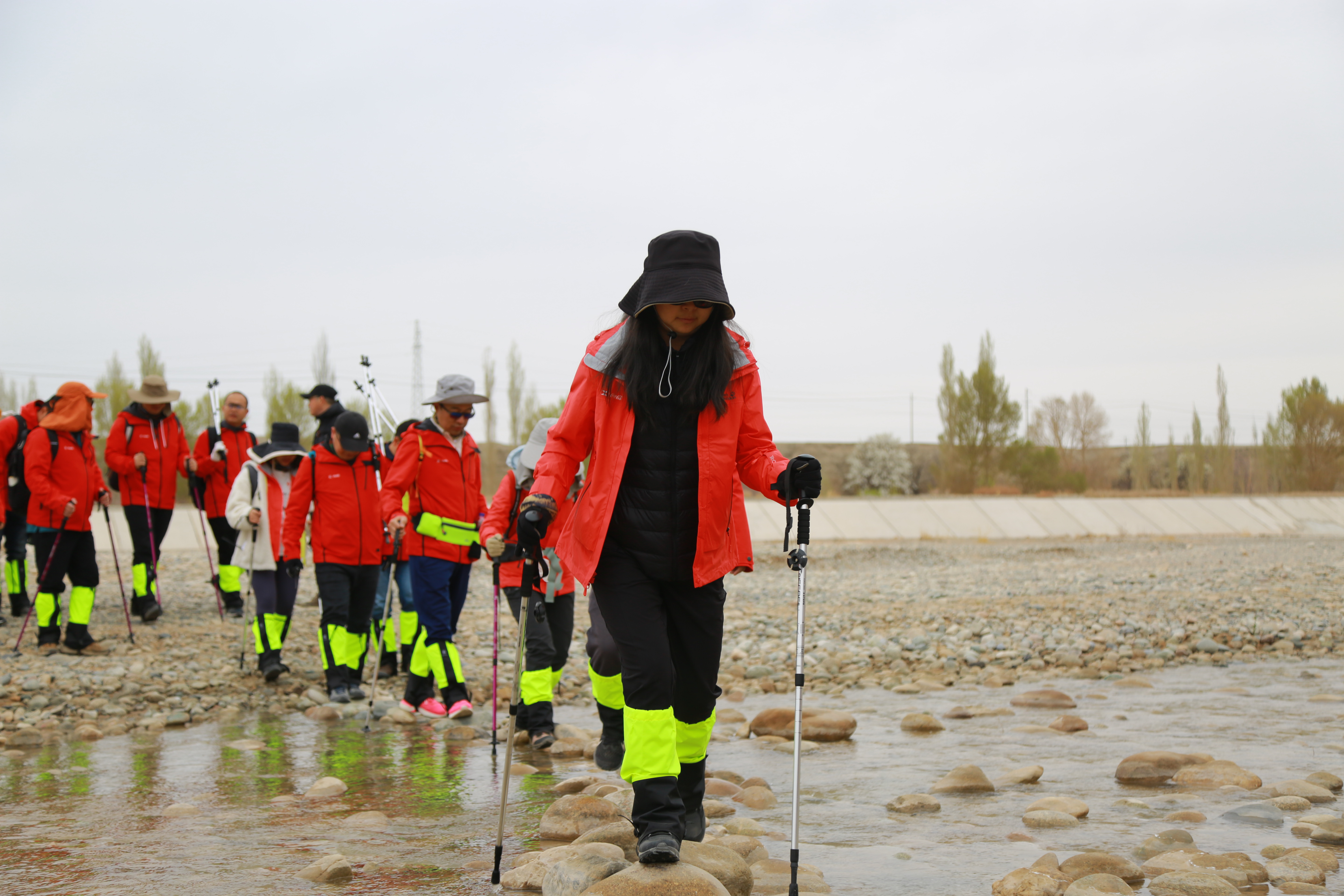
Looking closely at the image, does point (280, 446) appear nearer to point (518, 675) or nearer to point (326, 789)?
point (326, 789)

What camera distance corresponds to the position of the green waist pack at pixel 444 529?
6992mm

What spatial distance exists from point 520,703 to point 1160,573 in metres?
12.2

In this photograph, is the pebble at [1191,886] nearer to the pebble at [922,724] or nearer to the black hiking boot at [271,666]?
the pebble at [922,724]

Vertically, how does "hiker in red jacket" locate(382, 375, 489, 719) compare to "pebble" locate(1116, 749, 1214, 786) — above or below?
above

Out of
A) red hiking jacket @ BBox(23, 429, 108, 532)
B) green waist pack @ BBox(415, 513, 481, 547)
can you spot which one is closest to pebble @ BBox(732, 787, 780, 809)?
green waist pack @ BBox(415, 513, 481, 547)

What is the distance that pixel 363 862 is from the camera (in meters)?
3.81

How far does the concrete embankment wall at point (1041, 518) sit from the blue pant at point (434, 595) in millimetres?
20158

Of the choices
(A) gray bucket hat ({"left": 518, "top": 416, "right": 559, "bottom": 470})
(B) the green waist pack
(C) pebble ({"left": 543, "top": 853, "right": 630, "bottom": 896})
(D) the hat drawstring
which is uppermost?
(D) the hat drawstring

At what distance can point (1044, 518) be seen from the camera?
3020 centimetres

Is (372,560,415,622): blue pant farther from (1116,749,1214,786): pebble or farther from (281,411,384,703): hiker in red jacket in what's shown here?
(1116,749,1214,786): pebble

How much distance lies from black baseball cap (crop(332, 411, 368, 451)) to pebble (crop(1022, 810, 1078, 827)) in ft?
17.6

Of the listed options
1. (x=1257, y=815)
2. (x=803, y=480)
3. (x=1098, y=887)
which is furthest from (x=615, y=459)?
(x=1257, y=815)

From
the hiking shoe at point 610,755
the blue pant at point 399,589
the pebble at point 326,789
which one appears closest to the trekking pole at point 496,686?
the hiking shoe at point 610,755

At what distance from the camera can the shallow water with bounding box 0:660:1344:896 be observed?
12.3 feet
